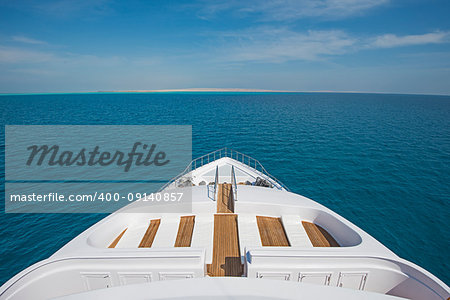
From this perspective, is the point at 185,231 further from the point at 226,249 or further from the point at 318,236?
the point at 318,236

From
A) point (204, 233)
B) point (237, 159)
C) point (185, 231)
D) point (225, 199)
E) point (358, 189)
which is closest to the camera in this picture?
point (204, 233)

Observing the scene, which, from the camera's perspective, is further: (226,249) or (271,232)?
(271,232)

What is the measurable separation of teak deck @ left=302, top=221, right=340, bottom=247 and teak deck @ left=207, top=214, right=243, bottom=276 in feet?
8.95

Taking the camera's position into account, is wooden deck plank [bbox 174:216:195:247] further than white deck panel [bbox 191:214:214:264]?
Yes

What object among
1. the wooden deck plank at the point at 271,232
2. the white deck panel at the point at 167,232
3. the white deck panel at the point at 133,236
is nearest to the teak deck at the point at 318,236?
the wooden deck plank at the point at 271,232

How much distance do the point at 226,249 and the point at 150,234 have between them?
2.96 metres

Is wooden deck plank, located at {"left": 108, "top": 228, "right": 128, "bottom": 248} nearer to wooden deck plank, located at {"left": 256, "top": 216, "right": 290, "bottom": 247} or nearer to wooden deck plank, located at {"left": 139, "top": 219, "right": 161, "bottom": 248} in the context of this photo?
wooden deck plank, located at {"left": 139, "top": 219, "right": 161, "bottom": 248}

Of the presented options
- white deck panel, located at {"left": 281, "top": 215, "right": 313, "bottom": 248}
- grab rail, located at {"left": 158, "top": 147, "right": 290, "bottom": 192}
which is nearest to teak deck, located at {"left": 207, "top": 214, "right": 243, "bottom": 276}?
white deck panel, located at {"left": 281, "top": 215, "right": 313, "bottom": 248}

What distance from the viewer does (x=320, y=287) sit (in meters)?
2.91

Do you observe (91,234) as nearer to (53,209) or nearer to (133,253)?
(133,253)

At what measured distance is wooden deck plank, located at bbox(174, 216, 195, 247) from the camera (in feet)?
24.2

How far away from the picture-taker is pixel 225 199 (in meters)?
9.70

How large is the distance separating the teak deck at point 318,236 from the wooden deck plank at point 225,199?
3090mm

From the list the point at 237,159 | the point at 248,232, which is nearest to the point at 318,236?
the point at 248,232
